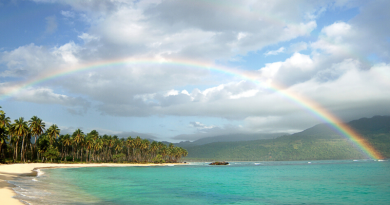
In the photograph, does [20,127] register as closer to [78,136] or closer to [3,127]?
[3,127]

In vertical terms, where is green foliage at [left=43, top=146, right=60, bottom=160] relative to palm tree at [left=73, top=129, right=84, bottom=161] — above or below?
below

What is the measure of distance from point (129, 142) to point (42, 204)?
17913 centimetres

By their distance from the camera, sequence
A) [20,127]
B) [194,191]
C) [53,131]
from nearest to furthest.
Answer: [194,191], [20,127], [53,131]

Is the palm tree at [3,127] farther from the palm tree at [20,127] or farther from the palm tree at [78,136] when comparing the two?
the palm tree at [78,136]

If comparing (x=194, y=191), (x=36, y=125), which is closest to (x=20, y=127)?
(x=36, y=125)

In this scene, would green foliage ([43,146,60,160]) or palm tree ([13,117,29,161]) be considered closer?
palm tree ([13,117,29,161])

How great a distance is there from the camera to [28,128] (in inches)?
4200

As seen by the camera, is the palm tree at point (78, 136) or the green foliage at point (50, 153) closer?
the green foliage at point (50, 153)

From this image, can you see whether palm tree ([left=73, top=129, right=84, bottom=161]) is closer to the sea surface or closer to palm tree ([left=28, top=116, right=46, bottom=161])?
palm tree ([left=28, top=116, right=46, bottom=161])

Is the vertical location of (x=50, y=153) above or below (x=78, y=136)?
below

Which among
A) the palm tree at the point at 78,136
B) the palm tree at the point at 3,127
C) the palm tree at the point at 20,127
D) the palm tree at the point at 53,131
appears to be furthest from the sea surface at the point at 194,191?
the palm tree at the point at 78,136

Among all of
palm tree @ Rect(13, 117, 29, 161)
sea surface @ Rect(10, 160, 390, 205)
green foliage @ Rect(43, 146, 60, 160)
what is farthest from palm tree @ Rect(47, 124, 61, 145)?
sea surface @ Rect(10, 160, 390, 205)

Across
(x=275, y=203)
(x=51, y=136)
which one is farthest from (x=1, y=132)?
(x=275, y=203)

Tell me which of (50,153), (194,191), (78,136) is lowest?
(194,191)
